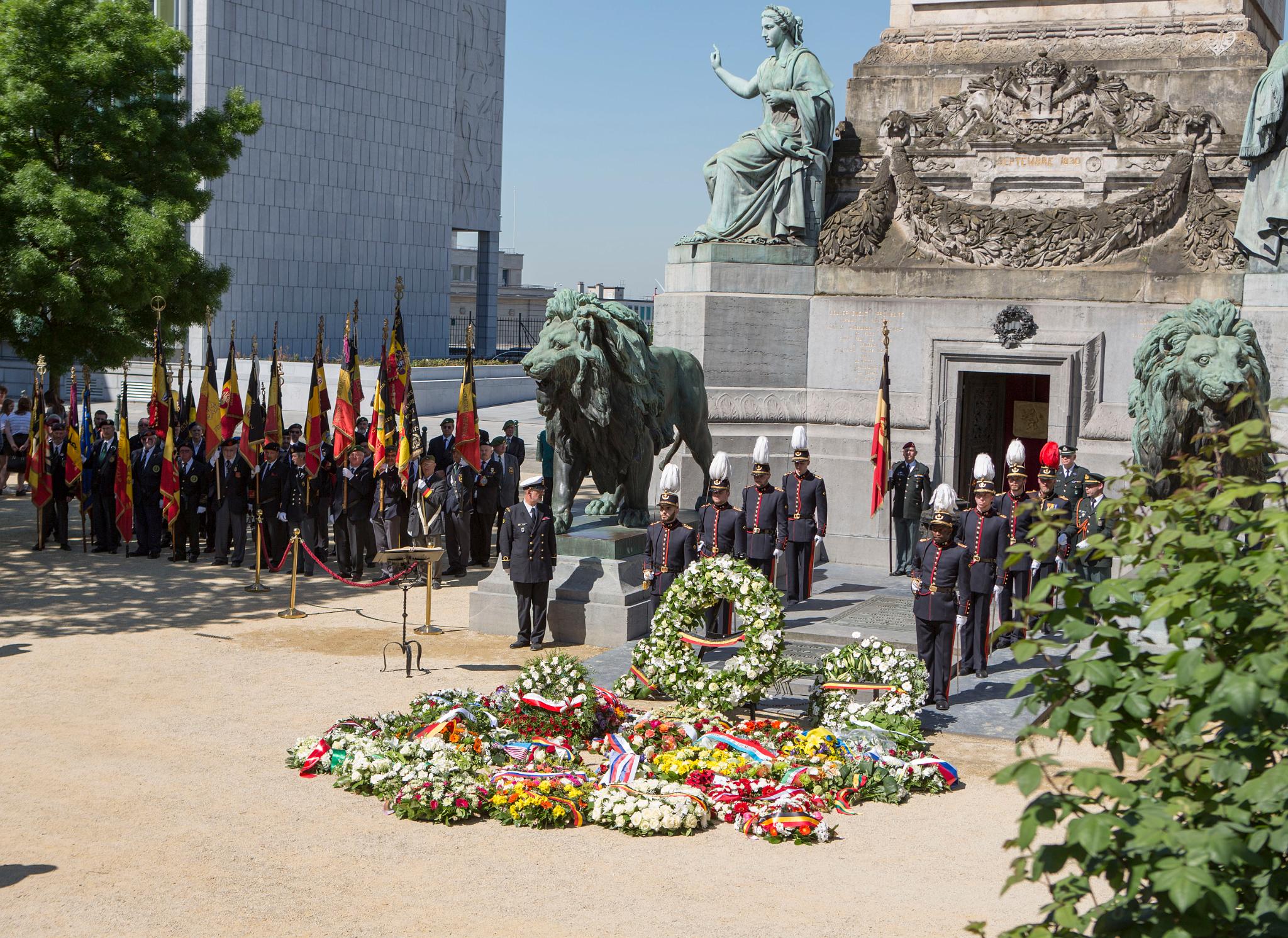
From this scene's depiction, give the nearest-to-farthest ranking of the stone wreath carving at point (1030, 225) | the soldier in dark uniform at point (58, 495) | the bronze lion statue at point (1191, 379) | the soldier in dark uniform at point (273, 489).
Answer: the bronze lion statue at point (1191, 379), the stone wreath carving at point (1030, 225), the soldier in dark uniform at point (273, 489), the soldier in dark uniform at point (58, 495)

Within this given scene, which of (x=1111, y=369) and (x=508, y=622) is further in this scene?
(x=1111, y=369)

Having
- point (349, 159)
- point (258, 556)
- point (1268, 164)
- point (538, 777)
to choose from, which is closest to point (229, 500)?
point (258, 556)

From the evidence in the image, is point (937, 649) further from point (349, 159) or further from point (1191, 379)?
point (349, 159)

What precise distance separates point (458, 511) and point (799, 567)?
4.13 meters

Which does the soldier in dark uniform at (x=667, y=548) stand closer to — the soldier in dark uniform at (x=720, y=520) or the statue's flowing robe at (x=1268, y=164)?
the soldier in dark uniform at (x=720, y=520)

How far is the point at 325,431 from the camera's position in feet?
61.0

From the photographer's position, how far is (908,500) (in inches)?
625

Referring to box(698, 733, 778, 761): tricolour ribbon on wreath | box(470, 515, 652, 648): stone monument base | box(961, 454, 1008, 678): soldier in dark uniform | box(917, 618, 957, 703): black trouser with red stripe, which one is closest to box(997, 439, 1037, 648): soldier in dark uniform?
box(961, 454, 1008, 678): soldier in dark uniform

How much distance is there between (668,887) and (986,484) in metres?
5.81

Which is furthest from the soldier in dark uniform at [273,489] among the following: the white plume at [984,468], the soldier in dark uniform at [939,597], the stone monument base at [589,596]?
the soldier in dark uniform at [939,597]

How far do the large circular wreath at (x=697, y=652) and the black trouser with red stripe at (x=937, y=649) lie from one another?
1.15 m

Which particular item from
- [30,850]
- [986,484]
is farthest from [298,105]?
[30,850]

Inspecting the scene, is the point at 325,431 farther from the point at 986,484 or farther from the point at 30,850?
the point at 30,850

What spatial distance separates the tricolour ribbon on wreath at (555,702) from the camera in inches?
365
